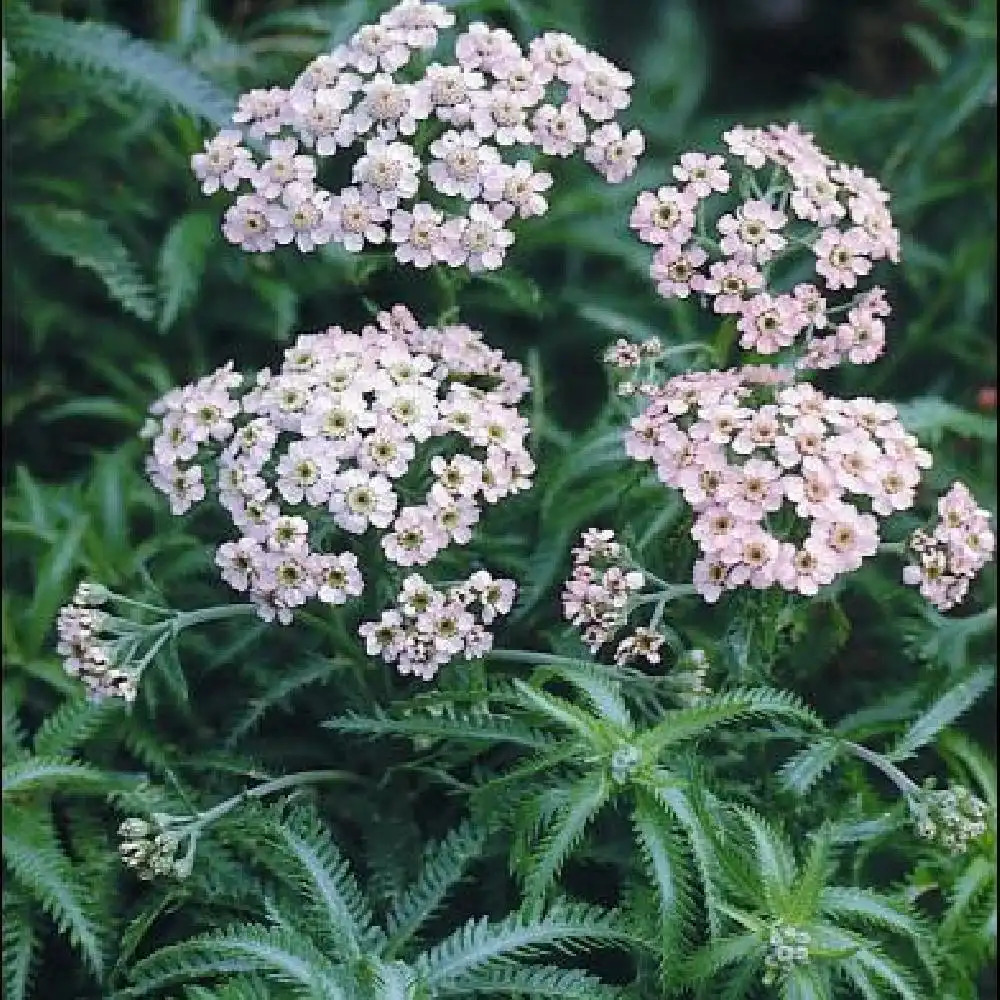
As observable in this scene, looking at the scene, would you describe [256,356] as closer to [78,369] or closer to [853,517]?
[78,369]

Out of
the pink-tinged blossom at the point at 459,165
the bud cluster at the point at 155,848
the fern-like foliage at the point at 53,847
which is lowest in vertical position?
the fern-like foliage at the point at 53,847

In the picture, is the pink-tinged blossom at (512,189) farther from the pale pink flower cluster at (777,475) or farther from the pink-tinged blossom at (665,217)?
the pale pink flower cluster at (777,475)

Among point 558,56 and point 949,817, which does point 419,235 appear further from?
point 949,817

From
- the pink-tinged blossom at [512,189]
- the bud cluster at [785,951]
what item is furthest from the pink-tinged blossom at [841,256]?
the bud cluster at [785,951]

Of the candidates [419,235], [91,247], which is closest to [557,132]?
[419,235]

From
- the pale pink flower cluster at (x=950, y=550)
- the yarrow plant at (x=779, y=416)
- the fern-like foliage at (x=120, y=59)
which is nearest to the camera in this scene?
the yarrow plant at (x=779, y=416)

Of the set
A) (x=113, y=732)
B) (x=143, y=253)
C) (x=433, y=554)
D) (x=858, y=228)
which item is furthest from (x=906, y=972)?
(x=143, y=253)

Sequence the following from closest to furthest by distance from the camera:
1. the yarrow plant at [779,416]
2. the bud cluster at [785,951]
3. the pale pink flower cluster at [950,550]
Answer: the bud cluster at [785,951] < the yarrow plant at [779,416] < the pale pink flower cluster at [950,550]
